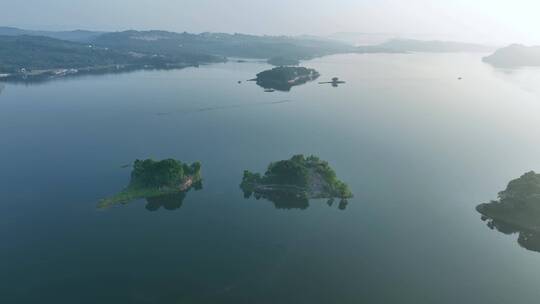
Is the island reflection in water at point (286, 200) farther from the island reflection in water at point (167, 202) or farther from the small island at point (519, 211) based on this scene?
the small island at point (519, 211)

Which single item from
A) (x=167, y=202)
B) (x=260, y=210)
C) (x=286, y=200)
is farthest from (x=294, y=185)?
(x=167, y=202)

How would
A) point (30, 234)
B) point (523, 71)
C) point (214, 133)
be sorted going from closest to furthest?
1. point (30, 234)
2. point (214, 133)
3. point (523, 71)

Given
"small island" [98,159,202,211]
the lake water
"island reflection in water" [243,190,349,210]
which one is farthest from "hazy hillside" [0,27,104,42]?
"island reflection in water" [243,190,349,210]

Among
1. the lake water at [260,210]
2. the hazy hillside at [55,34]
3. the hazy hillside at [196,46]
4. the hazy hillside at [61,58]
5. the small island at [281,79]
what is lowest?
the lake water at [260,210]

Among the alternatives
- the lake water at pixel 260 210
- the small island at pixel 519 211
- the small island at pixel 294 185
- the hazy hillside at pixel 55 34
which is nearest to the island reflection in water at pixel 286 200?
the small island at pixel 294 185

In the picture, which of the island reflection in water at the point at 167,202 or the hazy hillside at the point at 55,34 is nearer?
the island reflection in water at the point at 167,202

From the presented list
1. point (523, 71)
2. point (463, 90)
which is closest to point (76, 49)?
point (463, 90)

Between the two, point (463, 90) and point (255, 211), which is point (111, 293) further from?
point (463, 90)
